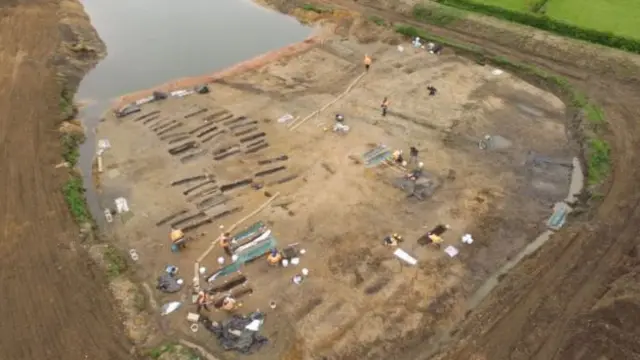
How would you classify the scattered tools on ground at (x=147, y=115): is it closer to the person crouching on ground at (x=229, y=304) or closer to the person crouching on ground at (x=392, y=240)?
the person crouching on ground at (x=229, y=304)

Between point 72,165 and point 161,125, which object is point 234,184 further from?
point 72,165

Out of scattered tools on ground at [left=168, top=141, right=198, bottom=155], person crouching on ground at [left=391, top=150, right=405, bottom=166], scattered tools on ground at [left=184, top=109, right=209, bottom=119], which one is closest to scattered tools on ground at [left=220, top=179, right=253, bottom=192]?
scattered tools on ground at [left=168, top=141, right=198, bottom=155]

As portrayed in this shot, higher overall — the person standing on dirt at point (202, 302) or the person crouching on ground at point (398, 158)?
the person crouching on ground at point (398, 158)

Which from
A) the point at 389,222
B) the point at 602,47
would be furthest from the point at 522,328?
the point at 602,47

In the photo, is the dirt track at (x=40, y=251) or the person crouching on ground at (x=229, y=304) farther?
the person crouching on ground at (x=229, y=304)

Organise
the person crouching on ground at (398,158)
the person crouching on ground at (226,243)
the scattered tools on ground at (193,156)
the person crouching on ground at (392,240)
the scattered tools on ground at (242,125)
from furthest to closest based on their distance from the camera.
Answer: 1. the scattered tools on ground at (242,125)
2. the scattered tools on ground at (193,156)
3. the person crouching on ground at (398,158)
4. the person crouching on ground at (392,240)
5. the person crouching on ground at (226,243)

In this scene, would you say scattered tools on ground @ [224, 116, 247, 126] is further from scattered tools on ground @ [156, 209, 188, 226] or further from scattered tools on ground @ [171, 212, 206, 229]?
scattered tools on ground @ [171, 212, 206, 229]

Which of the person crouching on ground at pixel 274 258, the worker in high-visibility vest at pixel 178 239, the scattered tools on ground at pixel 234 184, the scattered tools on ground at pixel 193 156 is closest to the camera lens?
the person crouching on ground at pixel 274 258

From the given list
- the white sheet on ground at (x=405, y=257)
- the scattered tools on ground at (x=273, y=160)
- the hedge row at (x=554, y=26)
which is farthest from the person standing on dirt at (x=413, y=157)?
the hedge row at (x=554, y=26)
